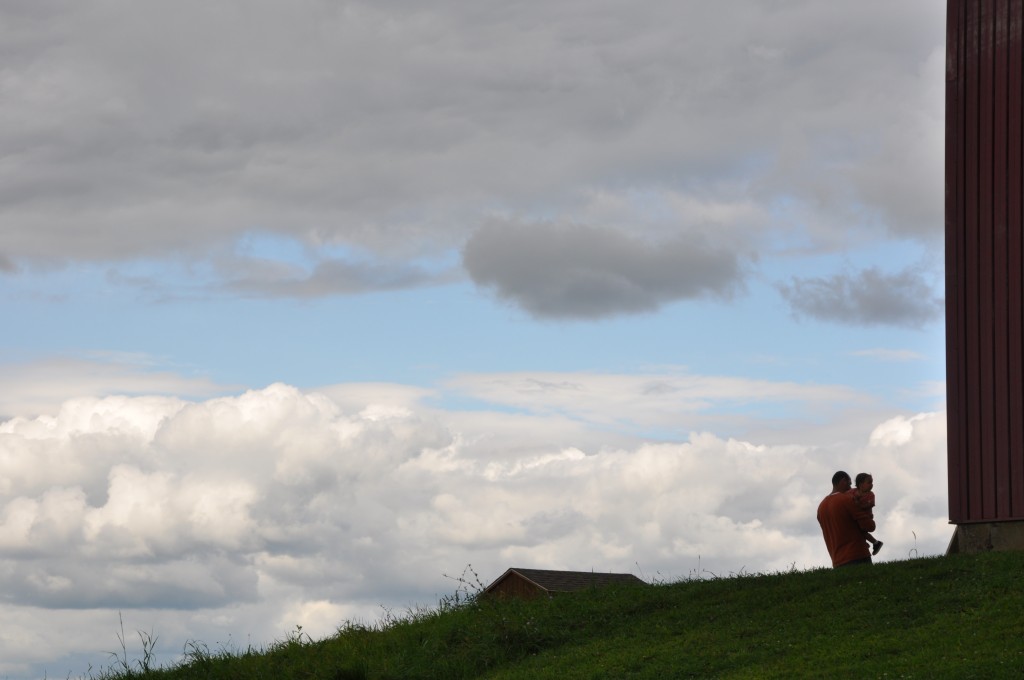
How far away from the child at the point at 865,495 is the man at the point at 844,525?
80 millimetres

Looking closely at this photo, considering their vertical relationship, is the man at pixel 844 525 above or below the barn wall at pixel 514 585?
above

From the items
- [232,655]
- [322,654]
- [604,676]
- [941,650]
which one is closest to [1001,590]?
[941,650]

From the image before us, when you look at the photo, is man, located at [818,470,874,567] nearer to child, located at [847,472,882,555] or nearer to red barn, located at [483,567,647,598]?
child, located at [847,472,882,555]

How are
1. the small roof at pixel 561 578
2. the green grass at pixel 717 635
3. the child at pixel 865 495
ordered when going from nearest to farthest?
the green grass at pixel 717 635 < the child at pixel 865 495 < the small roof at pixel 561 578

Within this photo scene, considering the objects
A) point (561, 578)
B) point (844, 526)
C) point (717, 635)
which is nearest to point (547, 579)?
point (561, 578)

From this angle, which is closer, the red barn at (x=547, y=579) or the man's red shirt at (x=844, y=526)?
the man's red shirt at (x=844, y=526)

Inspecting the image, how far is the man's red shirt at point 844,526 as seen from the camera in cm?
1542

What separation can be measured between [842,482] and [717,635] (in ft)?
11.5

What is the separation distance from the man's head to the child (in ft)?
0.40

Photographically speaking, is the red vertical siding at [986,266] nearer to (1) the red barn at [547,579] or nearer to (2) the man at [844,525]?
(2) the man at [844,525]

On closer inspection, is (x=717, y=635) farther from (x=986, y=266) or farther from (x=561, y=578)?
(x=561, y=578)

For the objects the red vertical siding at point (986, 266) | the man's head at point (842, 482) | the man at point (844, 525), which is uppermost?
the red vertical siding at point (986, 266)

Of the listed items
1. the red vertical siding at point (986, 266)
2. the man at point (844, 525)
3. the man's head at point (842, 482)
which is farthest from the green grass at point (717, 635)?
the red vertical siding at point (986, 266)

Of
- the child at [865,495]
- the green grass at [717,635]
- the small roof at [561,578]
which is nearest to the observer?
the green grass at [717,635]
